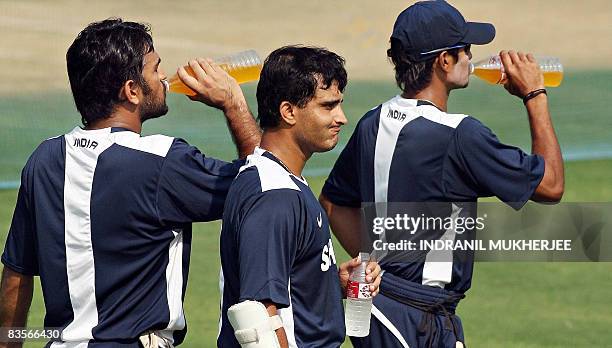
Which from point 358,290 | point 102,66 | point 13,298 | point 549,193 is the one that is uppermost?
point 102,66

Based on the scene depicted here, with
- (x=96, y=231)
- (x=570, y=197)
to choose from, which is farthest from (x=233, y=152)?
(x=96, y=231)

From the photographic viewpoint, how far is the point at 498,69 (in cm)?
610

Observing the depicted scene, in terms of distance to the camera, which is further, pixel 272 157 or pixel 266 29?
pixel 266 29

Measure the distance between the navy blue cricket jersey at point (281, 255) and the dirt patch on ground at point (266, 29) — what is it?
9.01 metres

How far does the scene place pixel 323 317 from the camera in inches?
181

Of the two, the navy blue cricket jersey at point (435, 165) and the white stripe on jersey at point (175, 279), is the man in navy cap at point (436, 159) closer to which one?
the navy blue cricket jersey at point (435, 165)

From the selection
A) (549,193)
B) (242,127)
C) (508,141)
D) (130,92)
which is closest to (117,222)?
(130,92)

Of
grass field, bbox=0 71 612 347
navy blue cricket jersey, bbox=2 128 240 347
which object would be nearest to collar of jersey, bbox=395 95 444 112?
navy blue cricket jersey, bbox=2 128 240 347

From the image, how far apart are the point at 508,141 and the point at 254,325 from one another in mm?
8312

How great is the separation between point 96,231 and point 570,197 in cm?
685

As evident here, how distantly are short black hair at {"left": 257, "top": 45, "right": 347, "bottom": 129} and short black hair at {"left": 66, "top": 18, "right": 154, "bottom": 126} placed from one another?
0.53 meters

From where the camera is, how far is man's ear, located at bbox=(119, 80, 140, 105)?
16.2 feet

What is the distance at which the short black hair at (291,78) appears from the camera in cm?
470

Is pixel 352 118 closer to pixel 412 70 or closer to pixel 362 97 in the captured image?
pixel 362 97
